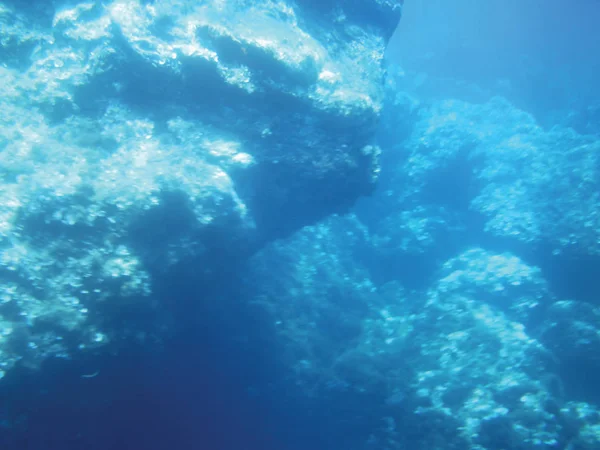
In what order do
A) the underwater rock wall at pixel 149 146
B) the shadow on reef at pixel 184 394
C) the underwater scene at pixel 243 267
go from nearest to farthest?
the shadow on reef at pixel 184 394, the underwater rock wall at pixel 149 146, the underwater scene at pixel 243 267

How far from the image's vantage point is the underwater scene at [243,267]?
523 centimetres

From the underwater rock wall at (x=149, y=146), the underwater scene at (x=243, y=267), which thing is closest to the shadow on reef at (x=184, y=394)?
the underwater scene at (x=243, y=267)

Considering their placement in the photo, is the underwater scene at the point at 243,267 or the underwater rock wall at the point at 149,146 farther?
the underwater scene at the point at 243,267

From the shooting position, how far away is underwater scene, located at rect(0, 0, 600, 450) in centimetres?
523

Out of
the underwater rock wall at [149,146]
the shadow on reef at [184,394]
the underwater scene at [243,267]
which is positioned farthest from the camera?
the underwater scene at [243,267]

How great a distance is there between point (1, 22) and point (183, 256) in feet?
18.0

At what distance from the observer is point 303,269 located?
10688mm

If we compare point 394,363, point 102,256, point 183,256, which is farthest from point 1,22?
point 394,363

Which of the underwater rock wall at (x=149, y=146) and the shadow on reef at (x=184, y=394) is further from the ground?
the underwater rock wall at (x=149, y=146)

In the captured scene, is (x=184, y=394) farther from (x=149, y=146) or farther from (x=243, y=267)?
(x=149, y=146)

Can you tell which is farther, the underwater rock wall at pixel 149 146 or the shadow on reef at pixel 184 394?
the underwater rock wall at pixel 149 146

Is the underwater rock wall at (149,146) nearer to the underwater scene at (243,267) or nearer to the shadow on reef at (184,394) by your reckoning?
the underwater scene at (243,267)

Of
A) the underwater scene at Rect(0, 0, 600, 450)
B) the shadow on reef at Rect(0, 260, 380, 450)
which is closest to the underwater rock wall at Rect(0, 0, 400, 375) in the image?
the underwater scene at Rect(0, 0, 600, 450)

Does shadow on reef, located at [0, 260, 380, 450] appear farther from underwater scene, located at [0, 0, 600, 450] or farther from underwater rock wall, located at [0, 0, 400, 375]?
underwater rock wall, located at [0, 0, 400, 375]
